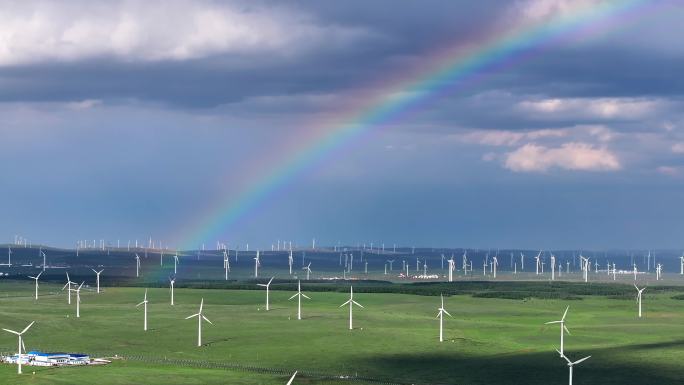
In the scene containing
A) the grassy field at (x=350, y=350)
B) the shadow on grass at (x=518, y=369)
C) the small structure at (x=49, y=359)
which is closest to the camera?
the shadow on grass at (x=518, y=369)

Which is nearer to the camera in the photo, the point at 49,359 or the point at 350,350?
the point at 49,359

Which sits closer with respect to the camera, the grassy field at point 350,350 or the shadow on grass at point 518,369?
the shadow on grass at point 518,369

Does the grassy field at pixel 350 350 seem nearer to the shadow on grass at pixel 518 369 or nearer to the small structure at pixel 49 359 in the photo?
the shadow on grass at pixel 518 369

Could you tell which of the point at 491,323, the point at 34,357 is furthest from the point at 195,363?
the point at 491,323

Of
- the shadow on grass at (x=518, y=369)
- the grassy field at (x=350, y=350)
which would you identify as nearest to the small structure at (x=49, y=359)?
the grassy field at (x=350, y=350)

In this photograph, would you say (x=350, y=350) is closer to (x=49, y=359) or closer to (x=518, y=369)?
(x=518, y=369)

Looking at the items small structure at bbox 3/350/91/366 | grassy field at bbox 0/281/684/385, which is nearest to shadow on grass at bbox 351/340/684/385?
grassy field at bbox 0/281/684/385

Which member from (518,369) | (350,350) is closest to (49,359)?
(350,350)

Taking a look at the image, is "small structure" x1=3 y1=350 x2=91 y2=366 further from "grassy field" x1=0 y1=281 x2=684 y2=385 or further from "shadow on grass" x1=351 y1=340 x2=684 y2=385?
"shadow on grass" x1=351 y1=340 x2=684 y2=385

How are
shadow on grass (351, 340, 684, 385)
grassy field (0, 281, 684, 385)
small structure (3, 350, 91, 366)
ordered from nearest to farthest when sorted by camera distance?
shadow on grass (351, 340, 684, 385)
grassy field (0, 281, 684, 385)
small structure (3, 350, 91, 366)

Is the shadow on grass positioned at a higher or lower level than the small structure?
lower

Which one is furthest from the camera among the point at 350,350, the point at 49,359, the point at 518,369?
the point at 350,350

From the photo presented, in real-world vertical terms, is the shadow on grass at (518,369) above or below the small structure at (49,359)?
below

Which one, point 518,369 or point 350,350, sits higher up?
point 350,350
